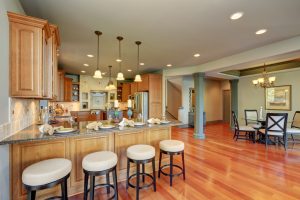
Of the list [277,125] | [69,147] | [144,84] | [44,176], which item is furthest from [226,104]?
[44,176]

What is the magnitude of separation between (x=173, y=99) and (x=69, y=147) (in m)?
6.79

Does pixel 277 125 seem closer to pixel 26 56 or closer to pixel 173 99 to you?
pixel 173 99

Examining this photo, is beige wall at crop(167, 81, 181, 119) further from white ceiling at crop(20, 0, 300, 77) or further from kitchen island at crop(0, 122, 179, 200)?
kitchen island at crop(0, 122, 179, 200)

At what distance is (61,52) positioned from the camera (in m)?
4.00

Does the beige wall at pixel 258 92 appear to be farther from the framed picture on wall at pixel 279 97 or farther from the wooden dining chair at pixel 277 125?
the wooden dining chair at pixel 277 125

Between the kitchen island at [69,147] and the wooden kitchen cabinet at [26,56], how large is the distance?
564mm

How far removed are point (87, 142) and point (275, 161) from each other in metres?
3.97

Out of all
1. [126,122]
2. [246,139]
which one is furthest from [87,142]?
[246,139]

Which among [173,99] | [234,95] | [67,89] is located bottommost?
[173,99]

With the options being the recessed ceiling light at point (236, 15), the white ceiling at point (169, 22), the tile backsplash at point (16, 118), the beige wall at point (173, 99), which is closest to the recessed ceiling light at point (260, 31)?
the white ceiling at point (169, 22)

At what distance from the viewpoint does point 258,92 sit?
616 cm

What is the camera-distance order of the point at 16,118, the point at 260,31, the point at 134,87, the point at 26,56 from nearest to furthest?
the point at 26,56, the point at 16,118, the point at 260,31, the point at 134,87

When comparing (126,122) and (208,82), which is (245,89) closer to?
(208,82)

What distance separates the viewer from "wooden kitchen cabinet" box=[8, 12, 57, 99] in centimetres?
169
